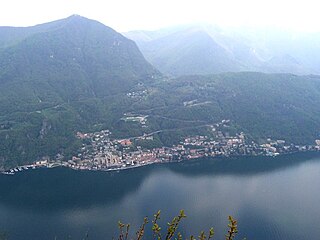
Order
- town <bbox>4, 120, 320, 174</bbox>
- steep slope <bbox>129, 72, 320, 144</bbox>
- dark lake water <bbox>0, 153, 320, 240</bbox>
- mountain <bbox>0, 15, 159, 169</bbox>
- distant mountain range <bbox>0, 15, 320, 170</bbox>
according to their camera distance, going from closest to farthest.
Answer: dark lake water <bbox>0, 153, 320, 240</bbox>, town <bbox>4, 120, 320, 174</bbox>, mountain <bbox>0, 15, 159, 169</bbox>, distant mountain range <bbox>0, 15, 320, 170</bbox>, steep slope <bbox>129, 72, 320, 144</bbox>

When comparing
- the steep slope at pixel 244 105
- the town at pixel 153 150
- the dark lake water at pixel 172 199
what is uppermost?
the steep slope at pixel 244 105

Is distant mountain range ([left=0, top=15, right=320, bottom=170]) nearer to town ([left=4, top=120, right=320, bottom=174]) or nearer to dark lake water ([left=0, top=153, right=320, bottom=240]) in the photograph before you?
town ([left=4, top=120, right=320, bottom=174])

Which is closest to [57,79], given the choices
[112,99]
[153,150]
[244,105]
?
[112,99]

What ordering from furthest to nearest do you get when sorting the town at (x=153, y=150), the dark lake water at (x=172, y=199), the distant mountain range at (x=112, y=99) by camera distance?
the distant mountain range at (x=112, y=99), the town at (x=153, y=150), the dark lake water at (x=172, y=199)

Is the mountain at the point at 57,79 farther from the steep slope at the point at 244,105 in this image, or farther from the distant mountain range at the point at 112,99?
the steep slope at the point at 244,105

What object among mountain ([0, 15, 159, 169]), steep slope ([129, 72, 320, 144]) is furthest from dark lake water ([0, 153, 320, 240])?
steep slope ([129, 72, 320, 144])

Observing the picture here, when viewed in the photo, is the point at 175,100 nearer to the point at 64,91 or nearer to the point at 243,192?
the point at 64,91

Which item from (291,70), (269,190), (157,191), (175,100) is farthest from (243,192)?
(291,70)

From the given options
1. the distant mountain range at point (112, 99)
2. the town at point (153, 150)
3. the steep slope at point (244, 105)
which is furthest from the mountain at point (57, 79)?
the steep slope at point (244, 105)
